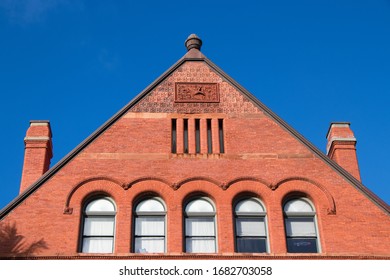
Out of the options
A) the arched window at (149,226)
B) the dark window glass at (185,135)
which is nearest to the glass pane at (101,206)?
the arched window at (149,226)

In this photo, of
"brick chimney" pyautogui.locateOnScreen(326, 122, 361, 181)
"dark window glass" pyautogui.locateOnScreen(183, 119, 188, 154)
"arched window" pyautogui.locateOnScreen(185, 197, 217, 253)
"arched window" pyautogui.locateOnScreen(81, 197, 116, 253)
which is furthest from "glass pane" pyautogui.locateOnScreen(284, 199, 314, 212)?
"arched window" pyautogui.locateOnScreen(81, 197, 116, 253)

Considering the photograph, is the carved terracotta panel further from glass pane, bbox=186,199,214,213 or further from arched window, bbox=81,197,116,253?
arched window, bbox=81,197,116,253

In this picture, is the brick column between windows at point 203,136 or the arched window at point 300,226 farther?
the brick column between windows at point 203,136

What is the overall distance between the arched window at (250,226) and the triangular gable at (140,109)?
2.65 m

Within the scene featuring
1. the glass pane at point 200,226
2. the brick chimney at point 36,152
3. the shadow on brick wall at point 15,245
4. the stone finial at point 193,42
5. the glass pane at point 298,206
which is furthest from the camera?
the stone finial at point 193,42

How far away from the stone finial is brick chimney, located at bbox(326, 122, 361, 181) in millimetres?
5365

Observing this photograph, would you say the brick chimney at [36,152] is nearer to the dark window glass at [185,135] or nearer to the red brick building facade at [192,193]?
the red brick building facade at [192,193]

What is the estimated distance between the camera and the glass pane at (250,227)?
64.0 ft

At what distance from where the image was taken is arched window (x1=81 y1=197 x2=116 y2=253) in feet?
62.4

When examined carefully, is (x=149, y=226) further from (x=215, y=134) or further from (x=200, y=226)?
(x=215, y=134)

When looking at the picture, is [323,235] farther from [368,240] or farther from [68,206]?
[68,206]

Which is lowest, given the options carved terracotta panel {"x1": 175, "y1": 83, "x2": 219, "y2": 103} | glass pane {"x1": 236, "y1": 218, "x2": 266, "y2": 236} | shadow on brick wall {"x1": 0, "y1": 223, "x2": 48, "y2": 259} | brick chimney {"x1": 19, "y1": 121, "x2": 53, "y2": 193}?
shadow on brick wall {"x1": 0, "y1": 223, "x2": 48, "y2": 259}

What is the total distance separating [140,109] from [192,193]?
3.53 meters
